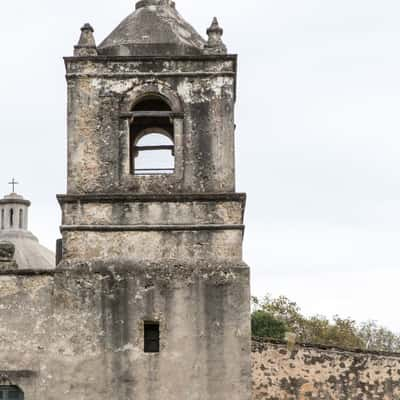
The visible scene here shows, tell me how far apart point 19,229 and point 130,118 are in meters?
26.8

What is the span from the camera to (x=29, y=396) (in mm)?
14930

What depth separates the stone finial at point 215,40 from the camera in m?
16.4

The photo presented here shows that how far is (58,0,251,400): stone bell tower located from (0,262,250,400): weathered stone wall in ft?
0.06

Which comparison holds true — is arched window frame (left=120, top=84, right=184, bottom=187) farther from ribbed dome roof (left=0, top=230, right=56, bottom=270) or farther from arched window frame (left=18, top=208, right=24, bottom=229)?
arched window frame (left=18, top=208, right=24, bottom=229)

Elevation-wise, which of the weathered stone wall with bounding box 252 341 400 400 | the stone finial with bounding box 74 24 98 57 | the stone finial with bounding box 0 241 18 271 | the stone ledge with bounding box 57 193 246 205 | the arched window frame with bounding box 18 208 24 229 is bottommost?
the weathered stone wall with bounding box 252 341 400 400

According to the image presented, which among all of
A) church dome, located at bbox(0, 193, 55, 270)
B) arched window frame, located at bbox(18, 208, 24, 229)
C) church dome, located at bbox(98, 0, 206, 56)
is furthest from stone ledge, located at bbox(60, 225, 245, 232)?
arched window frame, located at bbox(18, 208, 24, 229)

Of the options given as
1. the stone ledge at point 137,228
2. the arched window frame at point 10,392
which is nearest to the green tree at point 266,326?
the stone ledge at point 137,228

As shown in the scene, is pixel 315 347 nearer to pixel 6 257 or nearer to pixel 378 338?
pixel 6 257

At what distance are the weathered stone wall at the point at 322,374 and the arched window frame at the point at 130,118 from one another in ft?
13.0

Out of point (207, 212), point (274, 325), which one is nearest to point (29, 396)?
point (207, 212)

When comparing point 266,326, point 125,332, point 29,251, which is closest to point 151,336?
point 125,332

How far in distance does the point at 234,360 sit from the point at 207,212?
2.17 m

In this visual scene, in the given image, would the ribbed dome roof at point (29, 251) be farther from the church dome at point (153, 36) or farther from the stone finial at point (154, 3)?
the church dome at point (153, 36)

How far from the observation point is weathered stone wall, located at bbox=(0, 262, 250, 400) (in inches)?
589
